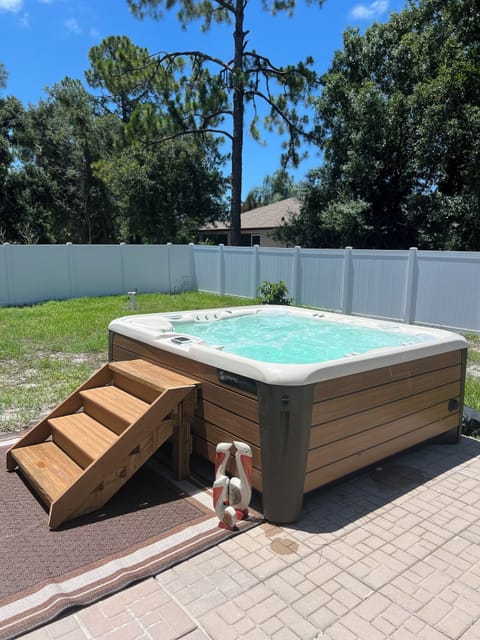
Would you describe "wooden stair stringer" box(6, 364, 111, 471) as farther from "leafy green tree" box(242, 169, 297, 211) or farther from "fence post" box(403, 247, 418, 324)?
"leafy green tree" box(242, 169, 297, 211)

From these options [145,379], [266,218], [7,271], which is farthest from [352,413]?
[266,218]

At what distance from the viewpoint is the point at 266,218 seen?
2017cm

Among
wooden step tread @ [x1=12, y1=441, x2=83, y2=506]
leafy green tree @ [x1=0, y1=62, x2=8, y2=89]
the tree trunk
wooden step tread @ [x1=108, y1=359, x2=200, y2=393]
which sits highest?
leafy green tree @ [x1=0, y1=62, x2=8, y2=89]

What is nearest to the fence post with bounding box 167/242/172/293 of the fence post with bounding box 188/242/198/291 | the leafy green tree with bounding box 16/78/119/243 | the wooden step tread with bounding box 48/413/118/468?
the fence post with bounding box 188/242/198/291

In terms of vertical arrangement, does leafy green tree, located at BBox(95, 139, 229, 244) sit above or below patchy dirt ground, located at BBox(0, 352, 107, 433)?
above

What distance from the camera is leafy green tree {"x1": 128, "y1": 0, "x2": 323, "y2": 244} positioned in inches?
511

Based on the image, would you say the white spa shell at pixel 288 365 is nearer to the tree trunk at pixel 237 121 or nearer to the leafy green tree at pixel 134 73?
the tree trunk at pixel 237 121

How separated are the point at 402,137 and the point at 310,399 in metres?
11.7

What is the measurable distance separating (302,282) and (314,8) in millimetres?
7694

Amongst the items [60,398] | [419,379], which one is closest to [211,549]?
[419,379]

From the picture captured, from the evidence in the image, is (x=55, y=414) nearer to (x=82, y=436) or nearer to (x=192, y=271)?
(x=82, y=436)

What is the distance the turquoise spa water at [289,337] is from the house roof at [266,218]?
1352 cm

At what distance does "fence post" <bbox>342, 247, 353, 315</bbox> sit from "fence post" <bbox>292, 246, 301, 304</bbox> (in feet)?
4.17

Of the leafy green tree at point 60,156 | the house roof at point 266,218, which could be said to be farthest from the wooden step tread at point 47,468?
the leafy green tree at point 60,156
